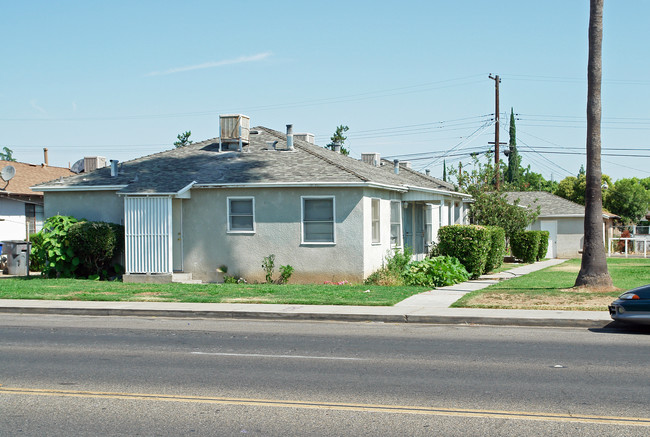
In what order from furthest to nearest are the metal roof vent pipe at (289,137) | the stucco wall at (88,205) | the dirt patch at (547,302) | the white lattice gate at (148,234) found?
the metal roof vent pipe at (289,137)
the stucco wall at (88,205)
the white lattice gate at (148,234)
the dirt patch at (547,302)

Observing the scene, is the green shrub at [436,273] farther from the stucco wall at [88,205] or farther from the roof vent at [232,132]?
the stucco wall at [88,205]

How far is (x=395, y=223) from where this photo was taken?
2491cm

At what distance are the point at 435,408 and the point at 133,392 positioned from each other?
3412 mm

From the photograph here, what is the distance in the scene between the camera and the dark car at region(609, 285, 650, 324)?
42.1 ft

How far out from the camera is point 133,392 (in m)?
8.07

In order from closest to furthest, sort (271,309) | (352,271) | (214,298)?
(271,309) < (214,298) < (352,271)

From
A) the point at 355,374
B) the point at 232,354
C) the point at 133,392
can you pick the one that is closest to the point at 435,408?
the point at 355,374

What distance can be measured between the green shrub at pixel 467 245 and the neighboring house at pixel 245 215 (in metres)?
1.96

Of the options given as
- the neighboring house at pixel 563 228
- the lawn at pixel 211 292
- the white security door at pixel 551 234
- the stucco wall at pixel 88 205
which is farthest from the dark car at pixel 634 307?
the white security door at pixel 551 234

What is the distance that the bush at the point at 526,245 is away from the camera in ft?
110

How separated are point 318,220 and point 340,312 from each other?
6.80 metres

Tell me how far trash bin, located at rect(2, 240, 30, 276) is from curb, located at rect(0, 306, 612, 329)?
29.4 feet

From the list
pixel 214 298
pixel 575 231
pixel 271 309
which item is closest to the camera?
pixel 271 309

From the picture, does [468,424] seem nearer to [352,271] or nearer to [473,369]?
[473,369]
